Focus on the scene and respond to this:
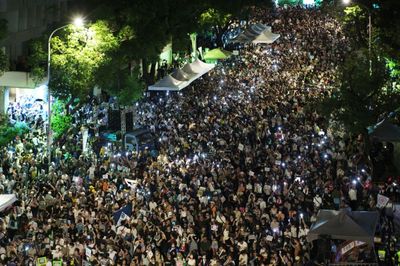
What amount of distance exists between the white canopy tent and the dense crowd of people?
1191mm

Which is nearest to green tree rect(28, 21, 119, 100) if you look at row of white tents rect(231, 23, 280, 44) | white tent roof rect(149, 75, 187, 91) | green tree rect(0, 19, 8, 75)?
green tree rect(0, 19, 8, 75)

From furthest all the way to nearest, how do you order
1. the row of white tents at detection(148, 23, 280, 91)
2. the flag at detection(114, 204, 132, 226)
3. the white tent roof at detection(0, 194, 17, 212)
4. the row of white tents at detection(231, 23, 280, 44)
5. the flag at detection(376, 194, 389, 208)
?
the row of white tents at detection(231, 23, 280, 44)
the row of white tents at detection(148, 23, 280, 91)
the flag at detection(114, 204, 132, 226)
the white tent roof at detection(0, 194, 17, 212)
the flag at detection(376, 194, 389, 208)

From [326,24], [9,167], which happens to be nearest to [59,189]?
[9,167]

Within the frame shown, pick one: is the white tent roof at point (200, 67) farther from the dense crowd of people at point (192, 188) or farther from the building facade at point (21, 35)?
the building facade at point (21, 35)

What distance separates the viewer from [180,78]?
44.5m

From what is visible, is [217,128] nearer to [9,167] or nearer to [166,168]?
[166,168]

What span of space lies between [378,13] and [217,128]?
30.9 feet

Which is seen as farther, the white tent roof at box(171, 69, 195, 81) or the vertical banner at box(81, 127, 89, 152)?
the white tent roof at box(171, 69, 195, 81)

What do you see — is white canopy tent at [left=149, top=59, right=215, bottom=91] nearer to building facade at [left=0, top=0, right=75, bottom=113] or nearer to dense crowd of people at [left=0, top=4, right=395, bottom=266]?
dense crowd of people at [left=0, top=4, right=395, bottom=266]

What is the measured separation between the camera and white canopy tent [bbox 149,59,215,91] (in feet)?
141

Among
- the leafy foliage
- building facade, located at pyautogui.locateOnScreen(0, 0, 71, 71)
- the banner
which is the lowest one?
the banner

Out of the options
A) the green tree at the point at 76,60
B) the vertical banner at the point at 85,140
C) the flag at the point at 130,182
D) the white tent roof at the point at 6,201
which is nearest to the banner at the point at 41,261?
the white tent roof at the point at 6,201

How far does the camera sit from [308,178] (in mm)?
27375

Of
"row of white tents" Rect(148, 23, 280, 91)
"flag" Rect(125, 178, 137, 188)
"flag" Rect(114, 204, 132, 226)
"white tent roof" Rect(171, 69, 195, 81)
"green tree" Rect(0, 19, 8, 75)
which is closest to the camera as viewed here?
"flag" Rect(114, 204, 132, 226)
